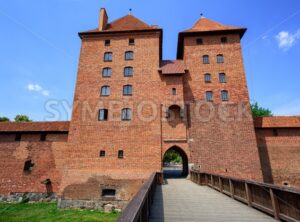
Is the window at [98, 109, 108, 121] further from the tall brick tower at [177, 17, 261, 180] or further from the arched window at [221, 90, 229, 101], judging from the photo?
the arched window at [221, 90, 229, 101]

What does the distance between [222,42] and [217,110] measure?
724 cm

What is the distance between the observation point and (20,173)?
17672 mm

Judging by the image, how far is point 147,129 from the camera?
17.3 m

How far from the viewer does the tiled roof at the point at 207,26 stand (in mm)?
20164

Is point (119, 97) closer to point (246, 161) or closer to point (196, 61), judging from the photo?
point (196, 61)

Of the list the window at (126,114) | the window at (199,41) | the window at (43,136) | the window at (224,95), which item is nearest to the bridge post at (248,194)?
the window at (126,114)

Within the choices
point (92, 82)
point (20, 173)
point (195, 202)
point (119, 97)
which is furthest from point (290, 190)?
point (20, 173)

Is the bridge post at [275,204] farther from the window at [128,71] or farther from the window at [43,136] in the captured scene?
the window at [43,136]

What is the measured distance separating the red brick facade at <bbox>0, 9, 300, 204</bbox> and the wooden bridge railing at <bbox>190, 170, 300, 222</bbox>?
32.1ft

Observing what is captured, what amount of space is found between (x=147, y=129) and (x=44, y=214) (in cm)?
1007

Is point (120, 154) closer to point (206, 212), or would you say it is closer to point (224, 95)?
point (224, 95)

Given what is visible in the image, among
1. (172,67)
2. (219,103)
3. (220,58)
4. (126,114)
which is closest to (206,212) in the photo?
(126,114)

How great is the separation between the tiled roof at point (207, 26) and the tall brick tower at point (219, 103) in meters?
0.05

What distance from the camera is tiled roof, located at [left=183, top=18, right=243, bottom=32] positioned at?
2016 cm
